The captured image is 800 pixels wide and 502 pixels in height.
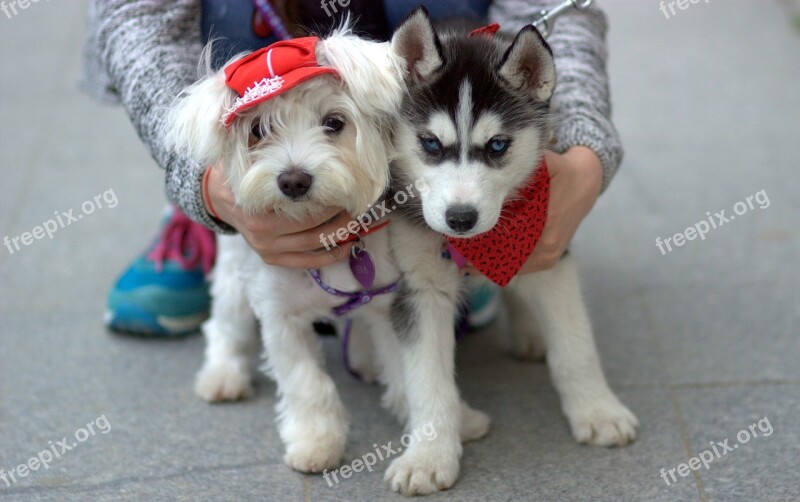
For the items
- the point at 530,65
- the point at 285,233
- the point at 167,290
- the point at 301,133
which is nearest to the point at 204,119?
→ the point at 301,133

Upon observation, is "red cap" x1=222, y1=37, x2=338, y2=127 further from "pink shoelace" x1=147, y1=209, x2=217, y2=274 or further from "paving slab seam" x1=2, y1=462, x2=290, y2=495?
"pink shoelace" x1=147, y1=209, x2=217, y2=274

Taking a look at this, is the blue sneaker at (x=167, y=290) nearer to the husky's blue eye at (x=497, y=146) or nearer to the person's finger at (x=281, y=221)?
the person's finger at (x=281, y=221)

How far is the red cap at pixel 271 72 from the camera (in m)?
2.08

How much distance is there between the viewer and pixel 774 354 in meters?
3.04

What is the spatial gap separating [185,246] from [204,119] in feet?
4.55

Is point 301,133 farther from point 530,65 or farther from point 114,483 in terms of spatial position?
point 114,483

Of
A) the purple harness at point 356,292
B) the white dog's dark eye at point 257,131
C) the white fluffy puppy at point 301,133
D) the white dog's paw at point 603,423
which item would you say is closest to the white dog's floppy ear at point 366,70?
the white fluffy puppy at point 301,133

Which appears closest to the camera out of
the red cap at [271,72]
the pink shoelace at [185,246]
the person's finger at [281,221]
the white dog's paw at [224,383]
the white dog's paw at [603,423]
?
→ the red cap at [271,72]

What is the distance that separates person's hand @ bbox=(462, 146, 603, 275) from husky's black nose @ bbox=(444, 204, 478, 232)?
38cm

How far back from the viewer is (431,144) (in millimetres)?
2215

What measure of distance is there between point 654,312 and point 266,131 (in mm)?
1842

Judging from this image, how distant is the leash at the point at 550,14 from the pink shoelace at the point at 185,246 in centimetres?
150

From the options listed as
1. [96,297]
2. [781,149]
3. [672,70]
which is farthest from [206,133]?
[672,70]

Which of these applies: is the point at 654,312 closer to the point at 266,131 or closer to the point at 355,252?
the point at 355,252
